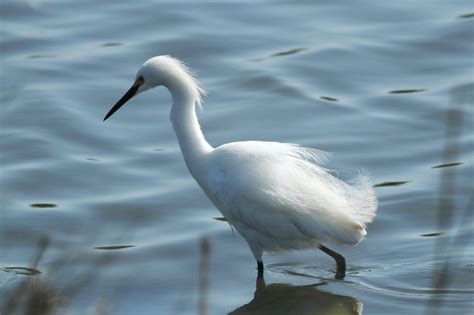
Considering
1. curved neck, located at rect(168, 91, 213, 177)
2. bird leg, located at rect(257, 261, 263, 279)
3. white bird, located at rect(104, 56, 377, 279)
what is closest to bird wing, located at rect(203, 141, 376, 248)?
white bird, located at rect(104, 56, 377, 279)

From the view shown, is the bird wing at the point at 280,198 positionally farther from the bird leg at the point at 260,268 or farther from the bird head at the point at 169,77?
the bird head at the point at 169,77

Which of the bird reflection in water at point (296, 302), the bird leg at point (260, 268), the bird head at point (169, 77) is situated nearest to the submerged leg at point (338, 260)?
the bird reflection in water at point (296, 302)

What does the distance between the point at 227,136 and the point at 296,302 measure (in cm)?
332

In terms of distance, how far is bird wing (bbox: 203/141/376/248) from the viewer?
6.80 meters

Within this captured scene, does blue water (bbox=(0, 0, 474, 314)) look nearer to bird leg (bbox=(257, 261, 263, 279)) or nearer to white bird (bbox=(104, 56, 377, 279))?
bird leg (bbox=(257, 261, 263, 279))

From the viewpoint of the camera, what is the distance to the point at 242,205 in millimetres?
6895

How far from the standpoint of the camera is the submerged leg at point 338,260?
7.05 metres

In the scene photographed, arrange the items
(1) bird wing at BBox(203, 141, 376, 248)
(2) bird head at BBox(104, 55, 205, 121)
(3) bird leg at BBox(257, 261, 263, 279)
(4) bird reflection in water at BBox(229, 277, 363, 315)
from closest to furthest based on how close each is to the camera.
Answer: (4) bird reflection in water at BBox(229, 277, 363, 315) → (1) bird wing at BBox(203, 141, 376, 248) → (3) bird leg at BBox(257, 261, 263, 279) → (2) bird head at BBox(104, 55, 205, 121)

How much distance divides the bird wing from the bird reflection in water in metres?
0.36

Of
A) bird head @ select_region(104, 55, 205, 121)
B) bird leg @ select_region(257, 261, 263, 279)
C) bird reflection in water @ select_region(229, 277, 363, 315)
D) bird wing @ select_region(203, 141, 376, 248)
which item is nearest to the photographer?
bird reflection in water @ select_region(229, 277, 363, 315)

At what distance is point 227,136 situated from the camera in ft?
32.4

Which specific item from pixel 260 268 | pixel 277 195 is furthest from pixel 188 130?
pixel 260 268

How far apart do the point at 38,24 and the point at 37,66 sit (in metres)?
1.33

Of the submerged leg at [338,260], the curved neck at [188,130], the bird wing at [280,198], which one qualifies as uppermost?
Result: the curved neck at [188,130]
